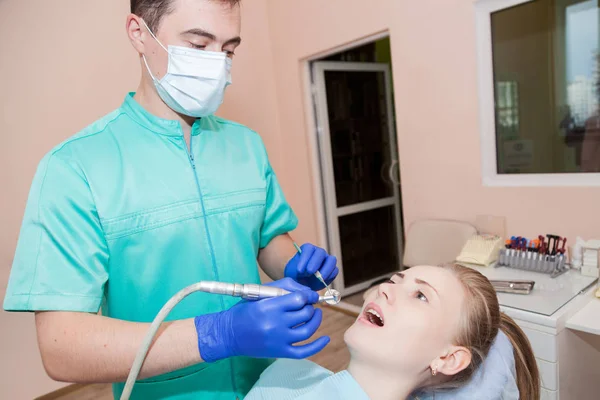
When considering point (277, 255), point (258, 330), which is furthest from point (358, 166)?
point (258, 330)

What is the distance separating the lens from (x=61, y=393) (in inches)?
102

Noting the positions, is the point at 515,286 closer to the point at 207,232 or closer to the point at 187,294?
the point at 207,232

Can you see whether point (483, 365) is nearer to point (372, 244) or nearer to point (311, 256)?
point (311, 256)

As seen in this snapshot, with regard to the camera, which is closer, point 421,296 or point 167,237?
point 167,237

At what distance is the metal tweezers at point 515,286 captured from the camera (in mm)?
1626

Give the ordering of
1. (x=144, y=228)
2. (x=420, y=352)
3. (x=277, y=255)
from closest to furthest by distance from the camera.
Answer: (x=144, y=228) → (x=420, y=352) → (x=277, y=255)

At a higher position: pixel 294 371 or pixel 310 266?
pixel 310 266

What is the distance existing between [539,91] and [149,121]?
1.96m

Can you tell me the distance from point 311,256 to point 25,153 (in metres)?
2.15

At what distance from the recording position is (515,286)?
1646 millimetres

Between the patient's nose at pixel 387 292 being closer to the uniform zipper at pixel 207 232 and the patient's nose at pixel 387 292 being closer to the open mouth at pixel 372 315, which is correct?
the open mouth at pixel 372 315

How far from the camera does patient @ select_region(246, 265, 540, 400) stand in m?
1.03

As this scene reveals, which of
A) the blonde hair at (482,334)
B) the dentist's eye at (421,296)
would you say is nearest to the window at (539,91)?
the blonde hair at (482,334)

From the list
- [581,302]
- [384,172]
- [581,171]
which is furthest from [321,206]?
[581,302]
